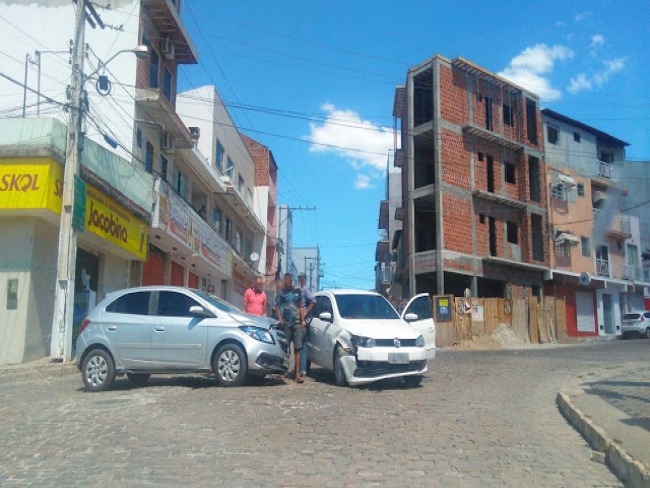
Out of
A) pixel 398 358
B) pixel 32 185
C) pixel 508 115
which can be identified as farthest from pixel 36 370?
pixel 508 115

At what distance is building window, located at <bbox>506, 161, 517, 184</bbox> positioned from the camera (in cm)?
3622

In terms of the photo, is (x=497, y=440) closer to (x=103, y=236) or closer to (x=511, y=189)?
(x=103, y=236)

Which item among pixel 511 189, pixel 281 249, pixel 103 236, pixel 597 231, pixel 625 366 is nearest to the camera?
pixel 597 231

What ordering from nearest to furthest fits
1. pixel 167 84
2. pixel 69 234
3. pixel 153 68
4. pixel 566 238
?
1. pixel 69 234
2. pixel 153 68
3. pixel 167 84
4. pixel 566 238

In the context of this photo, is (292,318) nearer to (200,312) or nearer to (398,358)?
(200,312)

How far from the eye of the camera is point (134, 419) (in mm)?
7539

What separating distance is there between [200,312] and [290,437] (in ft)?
12.9

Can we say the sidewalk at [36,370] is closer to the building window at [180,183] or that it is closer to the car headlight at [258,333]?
the car headlight at [258,333]

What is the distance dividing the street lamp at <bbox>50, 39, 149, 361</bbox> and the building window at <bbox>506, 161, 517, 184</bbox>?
27044mm

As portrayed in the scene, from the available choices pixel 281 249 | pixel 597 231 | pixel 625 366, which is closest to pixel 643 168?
pixel 625 366

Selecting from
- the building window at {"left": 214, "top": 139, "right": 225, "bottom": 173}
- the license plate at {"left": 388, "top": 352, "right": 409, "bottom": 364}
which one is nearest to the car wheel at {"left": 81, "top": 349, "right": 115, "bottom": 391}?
the license plate at {"left": 388, "top": 352, "right": 409, "bottom": 364}

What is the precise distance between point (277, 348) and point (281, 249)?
1777 inches

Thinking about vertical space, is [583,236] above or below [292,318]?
above

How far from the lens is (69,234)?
13844 millimetres
